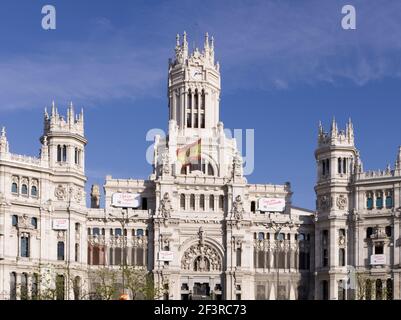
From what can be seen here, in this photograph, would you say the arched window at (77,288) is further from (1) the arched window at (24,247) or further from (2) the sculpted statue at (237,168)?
(2) the sculpted statue at (237,168)

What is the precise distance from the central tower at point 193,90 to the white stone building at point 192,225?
8.14m

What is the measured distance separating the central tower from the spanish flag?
485 cm

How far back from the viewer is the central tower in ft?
534

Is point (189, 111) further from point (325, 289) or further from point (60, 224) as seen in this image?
point (325, 289)

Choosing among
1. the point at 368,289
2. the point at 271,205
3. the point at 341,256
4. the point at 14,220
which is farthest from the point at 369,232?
the point at 14,220

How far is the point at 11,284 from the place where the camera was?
447ft

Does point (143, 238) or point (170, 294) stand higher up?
point (143, 238)

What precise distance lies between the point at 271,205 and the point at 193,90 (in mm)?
27026

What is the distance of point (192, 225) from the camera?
148000 mm

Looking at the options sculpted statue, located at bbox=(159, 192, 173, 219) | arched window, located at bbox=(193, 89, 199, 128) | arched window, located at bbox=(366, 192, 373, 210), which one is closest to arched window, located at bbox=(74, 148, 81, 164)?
sculpted statue, located at bbox=(159, 192, 173, 219)

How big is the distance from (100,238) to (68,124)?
65.0ft
